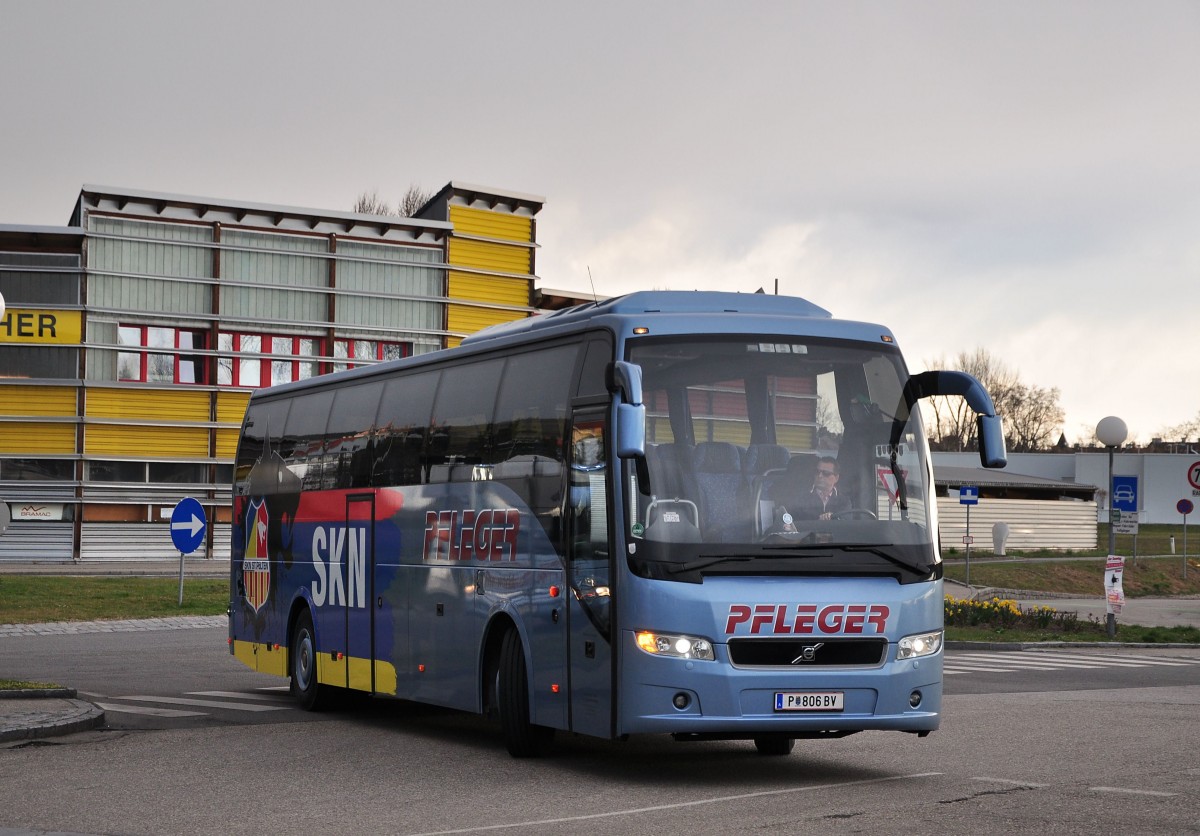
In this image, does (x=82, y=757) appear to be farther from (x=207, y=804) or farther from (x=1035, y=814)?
(x=1035, y=814)

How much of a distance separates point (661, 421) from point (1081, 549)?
70.7 m

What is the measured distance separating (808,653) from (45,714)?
281 inches

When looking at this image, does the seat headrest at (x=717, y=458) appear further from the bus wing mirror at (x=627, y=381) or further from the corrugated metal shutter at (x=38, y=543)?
the corrugated metal shutter at (x=38, y=543)

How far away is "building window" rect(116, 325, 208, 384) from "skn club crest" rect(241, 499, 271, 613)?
3259 centimetres

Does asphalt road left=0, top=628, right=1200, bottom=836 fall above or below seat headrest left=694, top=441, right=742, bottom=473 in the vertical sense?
below

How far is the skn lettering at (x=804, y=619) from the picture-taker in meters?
10.5

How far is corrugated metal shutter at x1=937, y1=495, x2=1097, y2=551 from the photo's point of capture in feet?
239

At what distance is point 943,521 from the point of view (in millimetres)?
73312

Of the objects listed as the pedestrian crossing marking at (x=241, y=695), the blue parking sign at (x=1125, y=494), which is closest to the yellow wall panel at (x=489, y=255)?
the blue parking sign at (x=1125, y=494)

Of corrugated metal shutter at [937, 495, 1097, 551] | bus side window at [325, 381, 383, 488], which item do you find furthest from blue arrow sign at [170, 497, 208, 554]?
corrugated metal shutter at [937, 495, 1097, 551]

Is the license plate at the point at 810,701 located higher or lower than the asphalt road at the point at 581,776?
higher

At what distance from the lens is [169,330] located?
166 ft

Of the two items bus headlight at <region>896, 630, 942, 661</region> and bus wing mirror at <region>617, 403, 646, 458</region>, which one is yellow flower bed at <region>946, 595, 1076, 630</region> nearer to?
bus headlight at <region>896, 630, 942, 661</region>

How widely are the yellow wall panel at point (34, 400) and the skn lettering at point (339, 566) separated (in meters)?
35.0
